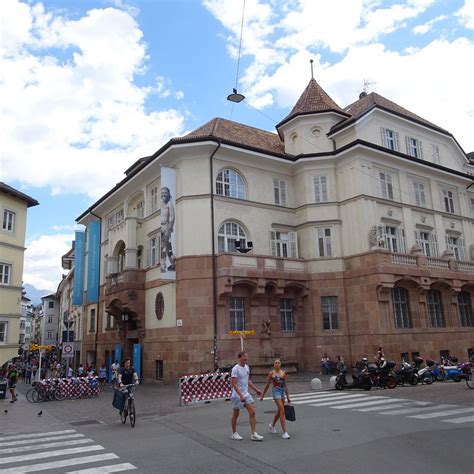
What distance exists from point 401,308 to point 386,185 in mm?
7975

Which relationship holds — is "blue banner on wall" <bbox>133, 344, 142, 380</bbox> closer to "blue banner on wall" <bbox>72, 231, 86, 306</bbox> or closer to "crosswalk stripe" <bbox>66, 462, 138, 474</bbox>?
"blue banner on wall" <bbox>72, 231, 86, 306</bbox>


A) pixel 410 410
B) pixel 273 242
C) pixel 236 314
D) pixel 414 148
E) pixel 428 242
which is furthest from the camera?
pixel 414 148

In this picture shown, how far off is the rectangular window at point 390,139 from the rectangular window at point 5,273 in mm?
Answer: 27824

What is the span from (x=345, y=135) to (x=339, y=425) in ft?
74.5

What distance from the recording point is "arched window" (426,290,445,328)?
3030 centimetres

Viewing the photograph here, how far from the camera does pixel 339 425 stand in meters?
11.0

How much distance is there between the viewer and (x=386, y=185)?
30297 millimetres

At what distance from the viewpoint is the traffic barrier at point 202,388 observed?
16.9 meters

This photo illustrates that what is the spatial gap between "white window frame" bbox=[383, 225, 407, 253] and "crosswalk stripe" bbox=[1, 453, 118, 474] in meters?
24.1

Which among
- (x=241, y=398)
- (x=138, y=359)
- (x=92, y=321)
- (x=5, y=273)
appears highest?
(x=5, y=273)

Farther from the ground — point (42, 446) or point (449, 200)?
point (449, 200)

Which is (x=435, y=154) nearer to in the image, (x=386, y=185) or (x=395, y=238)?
(x=386, y=185)

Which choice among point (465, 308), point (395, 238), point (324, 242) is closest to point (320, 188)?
point (324, 242)

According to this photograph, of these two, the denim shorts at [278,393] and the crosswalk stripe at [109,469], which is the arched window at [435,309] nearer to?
the denim shorts at [278,393]
